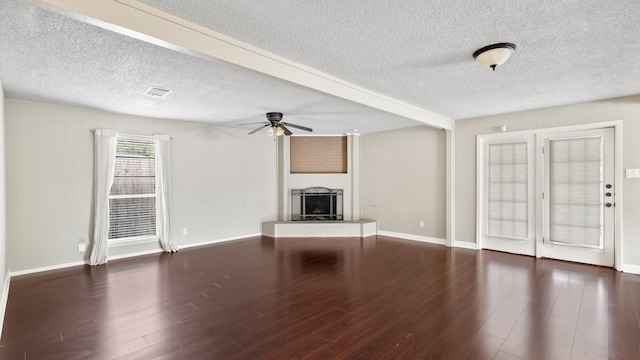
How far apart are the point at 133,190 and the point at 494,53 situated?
5566 millimetres

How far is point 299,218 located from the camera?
726 centimetres

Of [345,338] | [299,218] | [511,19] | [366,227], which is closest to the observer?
[511,19]

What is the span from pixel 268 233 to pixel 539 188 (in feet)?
17.1

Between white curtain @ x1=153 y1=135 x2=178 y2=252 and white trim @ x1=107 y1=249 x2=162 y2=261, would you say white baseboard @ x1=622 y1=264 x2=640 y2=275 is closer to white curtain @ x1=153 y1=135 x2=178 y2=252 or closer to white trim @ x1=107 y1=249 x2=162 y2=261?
white curtain @ x1=153 y1=135 x2=178 y2=252

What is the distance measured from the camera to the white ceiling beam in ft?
5.85

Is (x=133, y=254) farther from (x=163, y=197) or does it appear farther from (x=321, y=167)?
(x=321, y=167)

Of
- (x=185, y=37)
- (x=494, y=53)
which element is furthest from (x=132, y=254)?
(x=494, y=53)

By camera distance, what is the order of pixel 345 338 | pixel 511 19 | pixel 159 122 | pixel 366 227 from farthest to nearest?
pixel 366 227 → pixel 159 122 → pixel 345 338 → pixel 511 19

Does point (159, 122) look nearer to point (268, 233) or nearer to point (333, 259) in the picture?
point (268, 233)

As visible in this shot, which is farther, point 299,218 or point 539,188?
point 299,218

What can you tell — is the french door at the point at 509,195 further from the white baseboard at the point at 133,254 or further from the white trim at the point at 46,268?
the white trim at the point at 46,268

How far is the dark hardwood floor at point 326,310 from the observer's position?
229cm

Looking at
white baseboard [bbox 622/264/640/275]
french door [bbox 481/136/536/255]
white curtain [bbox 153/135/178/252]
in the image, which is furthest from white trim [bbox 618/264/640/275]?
white curtain [bbox 153/135/178/252]

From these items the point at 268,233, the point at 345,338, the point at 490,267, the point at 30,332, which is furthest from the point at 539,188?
the point at 30,332
